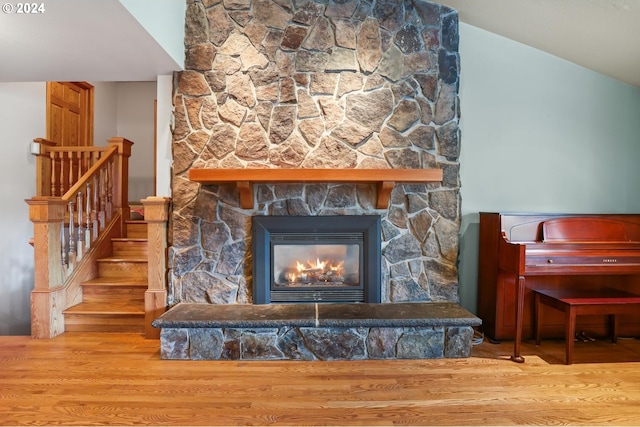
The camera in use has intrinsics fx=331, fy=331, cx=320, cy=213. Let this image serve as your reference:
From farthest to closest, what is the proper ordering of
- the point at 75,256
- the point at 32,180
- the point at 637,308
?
the point at 32,180, the point at 75,256, the point at 637,308

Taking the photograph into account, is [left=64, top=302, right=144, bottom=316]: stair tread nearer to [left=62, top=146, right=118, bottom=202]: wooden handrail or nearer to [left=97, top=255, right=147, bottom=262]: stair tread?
[left=97, top=255, right=147, bottom=262]: stair tread

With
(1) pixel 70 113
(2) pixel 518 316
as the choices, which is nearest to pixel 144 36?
(1) pixel 70 113

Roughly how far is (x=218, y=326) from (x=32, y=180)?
9.50ft

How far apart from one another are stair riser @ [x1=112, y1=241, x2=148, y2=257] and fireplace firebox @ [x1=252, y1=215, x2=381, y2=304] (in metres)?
1.58

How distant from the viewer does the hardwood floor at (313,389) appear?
1619mm

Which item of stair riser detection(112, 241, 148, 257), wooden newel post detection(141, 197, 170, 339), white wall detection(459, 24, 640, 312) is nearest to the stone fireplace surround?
wooden newel post detection(141, 197, 170, 339)

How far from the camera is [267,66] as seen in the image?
2584 millimetres

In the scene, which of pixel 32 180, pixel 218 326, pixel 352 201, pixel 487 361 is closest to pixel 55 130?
pixel 32 180

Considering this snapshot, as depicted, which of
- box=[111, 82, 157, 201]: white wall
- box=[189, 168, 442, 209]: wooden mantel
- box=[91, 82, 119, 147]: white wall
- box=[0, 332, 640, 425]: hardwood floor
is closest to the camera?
box=[0, 332, 640, 425]: hardwood floor

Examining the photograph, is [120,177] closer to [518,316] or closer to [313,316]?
[313,316]

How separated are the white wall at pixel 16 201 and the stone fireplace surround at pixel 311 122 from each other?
2010 mm

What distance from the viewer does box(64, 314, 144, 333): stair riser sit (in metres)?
2.65

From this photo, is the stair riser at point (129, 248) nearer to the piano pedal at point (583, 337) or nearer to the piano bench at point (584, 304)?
the piano bench at point (584, 304)

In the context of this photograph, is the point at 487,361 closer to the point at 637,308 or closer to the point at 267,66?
the point at 637,308
